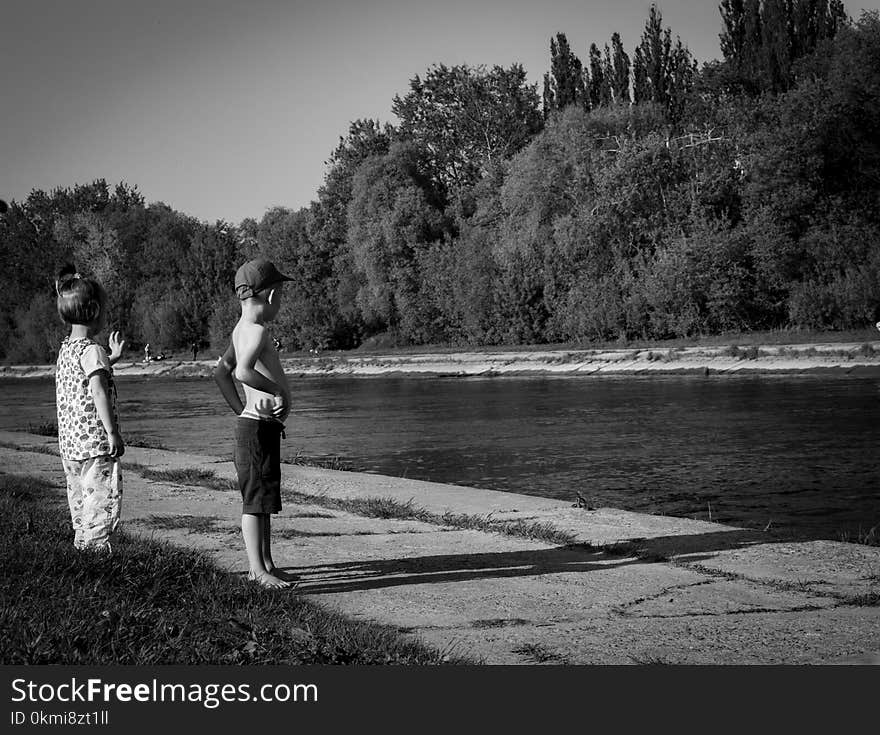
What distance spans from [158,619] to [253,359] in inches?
65.9

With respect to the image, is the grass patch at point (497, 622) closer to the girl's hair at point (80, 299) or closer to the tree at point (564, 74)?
the girl's hair at point (80, 299)

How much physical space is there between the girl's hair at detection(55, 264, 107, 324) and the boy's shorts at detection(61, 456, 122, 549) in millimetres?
853

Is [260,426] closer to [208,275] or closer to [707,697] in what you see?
[707,697]

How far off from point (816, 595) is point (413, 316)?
55916 millimetres

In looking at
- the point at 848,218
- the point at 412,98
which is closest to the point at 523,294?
the point at 848,218

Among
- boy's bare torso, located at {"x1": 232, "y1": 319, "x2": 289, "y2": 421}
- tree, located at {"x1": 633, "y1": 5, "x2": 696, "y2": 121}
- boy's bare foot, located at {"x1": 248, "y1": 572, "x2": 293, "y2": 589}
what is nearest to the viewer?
boy's bare foot, located at {"x1": 248, "y1": 572, "x2": 293, "y2": 589}

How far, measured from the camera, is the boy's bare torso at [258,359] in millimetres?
6156

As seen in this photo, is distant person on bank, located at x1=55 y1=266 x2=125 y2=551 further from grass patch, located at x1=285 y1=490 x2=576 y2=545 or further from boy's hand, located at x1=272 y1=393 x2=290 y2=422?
grass patch, located at x1=285 y1=490 x2=576 y2=545

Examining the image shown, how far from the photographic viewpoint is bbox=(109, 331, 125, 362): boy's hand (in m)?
6.69

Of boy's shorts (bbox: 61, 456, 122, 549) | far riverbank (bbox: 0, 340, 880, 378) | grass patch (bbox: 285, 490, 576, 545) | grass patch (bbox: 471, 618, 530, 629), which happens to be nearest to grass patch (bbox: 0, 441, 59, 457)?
grass patch (bbox: 285, 490, 576, 545)

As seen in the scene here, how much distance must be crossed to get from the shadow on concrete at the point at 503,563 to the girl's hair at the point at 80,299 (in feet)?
6.53

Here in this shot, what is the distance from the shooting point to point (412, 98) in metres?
77.1

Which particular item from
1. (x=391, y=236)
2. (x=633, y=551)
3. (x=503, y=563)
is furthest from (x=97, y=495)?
→ (x=391, y=236)

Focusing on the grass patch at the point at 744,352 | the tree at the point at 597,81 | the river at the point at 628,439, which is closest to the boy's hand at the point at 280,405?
the river at the point at 628,439
